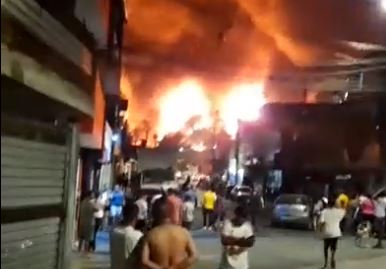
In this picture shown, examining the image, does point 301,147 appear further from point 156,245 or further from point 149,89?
point 156,245

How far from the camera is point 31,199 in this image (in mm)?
6465

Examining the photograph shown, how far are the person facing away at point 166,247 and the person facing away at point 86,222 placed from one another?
1149cm

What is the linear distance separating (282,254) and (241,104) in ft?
142

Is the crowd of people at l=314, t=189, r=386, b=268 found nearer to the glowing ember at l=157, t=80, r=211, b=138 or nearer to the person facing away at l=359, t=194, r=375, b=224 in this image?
the person facing away at l=359, t=194, r=375, b=224

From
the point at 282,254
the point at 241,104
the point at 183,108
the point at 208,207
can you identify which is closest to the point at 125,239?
the point at 282,254

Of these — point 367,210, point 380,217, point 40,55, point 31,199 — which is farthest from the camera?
point 367,210

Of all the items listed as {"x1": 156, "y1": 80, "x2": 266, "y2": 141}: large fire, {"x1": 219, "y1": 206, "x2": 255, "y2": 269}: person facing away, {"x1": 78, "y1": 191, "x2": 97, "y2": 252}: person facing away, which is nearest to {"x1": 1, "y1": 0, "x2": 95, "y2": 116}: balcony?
{"x1": 219, "y1": 206, "x2": 255, "y2": 269}: person facing away

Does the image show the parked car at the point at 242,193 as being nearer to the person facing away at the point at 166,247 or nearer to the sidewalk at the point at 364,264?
the sidewalk at the point at 364,264

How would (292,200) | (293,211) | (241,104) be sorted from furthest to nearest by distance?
(241,104), (292,200), (293,211)

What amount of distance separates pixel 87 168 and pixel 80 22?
409 inches

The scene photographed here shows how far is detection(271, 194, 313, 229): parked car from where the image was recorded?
105 feet

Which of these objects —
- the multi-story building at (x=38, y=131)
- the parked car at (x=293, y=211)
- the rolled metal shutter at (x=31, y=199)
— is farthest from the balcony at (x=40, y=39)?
the parked car at (x=293, y=211)

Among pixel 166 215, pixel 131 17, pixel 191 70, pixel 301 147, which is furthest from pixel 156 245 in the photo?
pixel 191 70

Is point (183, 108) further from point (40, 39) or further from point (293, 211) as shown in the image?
point (40, 39)
